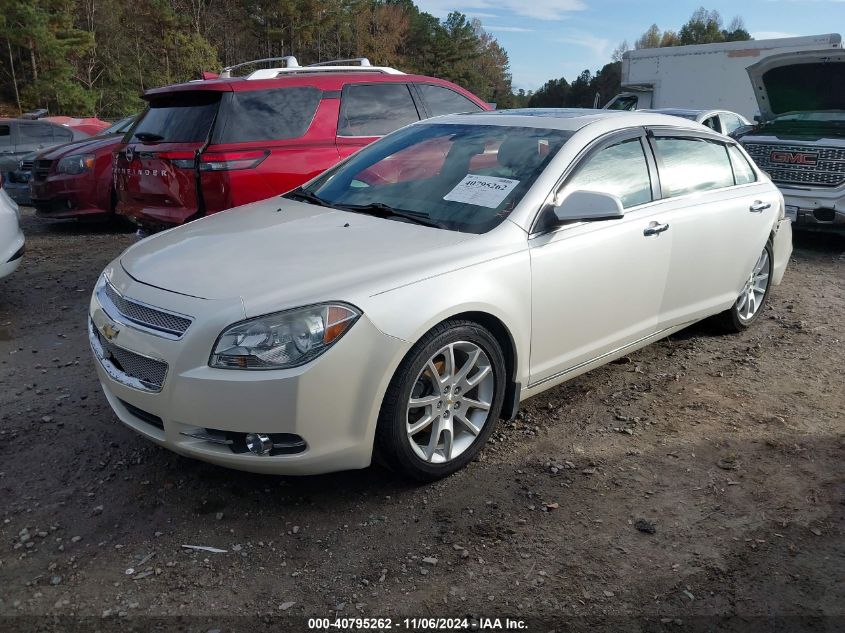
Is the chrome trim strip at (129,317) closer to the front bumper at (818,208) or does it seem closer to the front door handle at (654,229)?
the front door handle at (654,229)

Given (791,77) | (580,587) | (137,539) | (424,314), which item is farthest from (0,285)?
(791,77)

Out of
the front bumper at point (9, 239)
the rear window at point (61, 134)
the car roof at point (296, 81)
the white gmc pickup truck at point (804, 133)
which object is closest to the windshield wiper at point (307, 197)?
the car roof at point (296, 81)

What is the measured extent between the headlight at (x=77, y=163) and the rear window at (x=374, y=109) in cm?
414

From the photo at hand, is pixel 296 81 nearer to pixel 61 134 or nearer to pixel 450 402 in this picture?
pixel 450 402

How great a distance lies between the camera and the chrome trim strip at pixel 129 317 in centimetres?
278

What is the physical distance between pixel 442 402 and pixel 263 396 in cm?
84

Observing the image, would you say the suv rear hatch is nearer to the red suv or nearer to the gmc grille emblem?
the red suv

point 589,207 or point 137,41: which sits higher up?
point 137,41

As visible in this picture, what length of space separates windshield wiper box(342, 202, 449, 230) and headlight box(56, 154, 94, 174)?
6139 millimetres

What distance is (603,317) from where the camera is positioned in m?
3.81

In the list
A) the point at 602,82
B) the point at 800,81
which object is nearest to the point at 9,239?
the point at 800,81

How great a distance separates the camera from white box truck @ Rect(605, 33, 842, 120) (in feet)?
53.3

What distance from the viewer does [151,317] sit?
290 cm

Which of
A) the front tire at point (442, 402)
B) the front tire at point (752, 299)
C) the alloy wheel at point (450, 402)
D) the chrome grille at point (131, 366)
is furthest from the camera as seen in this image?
the front tire at point (752, 299)
